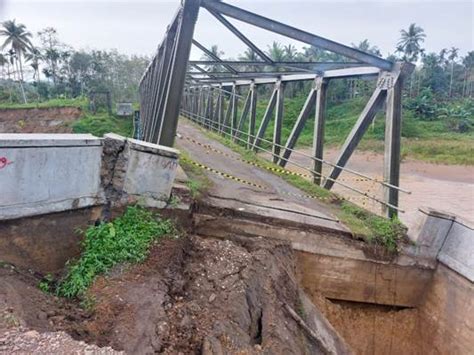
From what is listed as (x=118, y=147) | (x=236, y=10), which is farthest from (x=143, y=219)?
(x=236, y=10)

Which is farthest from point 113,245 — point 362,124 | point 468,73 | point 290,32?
point 468,73

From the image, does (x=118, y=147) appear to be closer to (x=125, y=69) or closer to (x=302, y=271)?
(x=302, y=271)

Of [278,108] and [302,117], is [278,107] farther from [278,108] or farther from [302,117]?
[302,117]

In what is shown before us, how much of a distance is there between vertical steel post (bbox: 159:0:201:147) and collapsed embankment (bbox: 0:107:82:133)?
25002 mm

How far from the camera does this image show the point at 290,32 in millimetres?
6914

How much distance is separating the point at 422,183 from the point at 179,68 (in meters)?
22.6

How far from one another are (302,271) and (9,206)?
14.1ft

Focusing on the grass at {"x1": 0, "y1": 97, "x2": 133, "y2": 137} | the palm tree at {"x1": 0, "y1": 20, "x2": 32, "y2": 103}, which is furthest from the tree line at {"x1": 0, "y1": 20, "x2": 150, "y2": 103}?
the grass at {"x1": 0, "y1": 97, "x2": 133, "y2": 137}

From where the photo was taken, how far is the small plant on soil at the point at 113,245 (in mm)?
4082

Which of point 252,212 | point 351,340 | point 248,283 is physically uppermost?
point 252,212

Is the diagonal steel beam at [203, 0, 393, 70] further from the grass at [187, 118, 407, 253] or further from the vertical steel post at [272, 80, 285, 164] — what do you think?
the vertical steel post at [272, 80, 285, 164]

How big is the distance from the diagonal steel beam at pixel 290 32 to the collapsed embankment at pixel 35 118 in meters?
25.5

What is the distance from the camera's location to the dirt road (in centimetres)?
1812

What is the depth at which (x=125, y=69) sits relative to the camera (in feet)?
158
